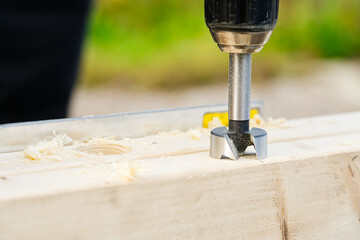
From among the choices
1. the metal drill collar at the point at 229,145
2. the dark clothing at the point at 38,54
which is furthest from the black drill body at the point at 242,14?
the dark clothing at the point at 38,54

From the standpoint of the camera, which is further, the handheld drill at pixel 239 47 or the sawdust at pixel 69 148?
the sawdust at pixel 69 148

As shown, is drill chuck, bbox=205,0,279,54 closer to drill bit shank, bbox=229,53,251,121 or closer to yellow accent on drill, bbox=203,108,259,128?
drill bit shank, bbox=229,53,251,121

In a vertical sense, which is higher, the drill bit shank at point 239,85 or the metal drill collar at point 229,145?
the drill bit shank at point 239,85

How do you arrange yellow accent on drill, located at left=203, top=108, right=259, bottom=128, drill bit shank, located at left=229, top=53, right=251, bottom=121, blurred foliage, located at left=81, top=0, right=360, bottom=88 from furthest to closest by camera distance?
blurred foliage, located at left=81, top=0, right=360, bottom=88 → yellow accent on drill, located at left=203, top=108, right=259, bottom=128 → drill bit shank, located at left=229, top=53, right=251, bottom=121

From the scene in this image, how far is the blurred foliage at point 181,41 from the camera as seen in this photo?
5.16 meters

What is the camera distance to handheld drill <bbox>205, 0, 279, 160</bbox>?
2.60 feet

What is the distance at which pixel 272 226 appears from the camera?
0.89 m

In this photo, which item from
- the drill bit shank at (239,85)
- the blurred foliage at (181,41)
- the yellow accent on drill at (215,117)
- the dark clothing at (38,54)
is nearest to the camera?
the drill bit shank at (239,85)

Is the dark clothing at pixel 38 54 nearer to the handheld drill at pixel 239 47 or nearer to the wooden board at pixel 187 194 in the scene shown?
the wooden board at pixel 187 194

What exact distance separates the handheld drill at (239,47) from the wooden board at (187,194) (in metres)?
0.03

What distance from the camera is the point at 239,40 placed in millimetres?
819

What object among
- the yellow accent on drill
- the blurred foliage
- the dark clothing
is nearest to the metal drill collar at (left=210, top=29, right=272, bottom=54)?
the yellow accent on drill

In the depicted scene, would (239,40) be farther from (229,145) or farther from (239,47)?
(229,145)

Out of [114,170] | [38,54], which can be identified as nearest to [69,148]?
[114,170]
